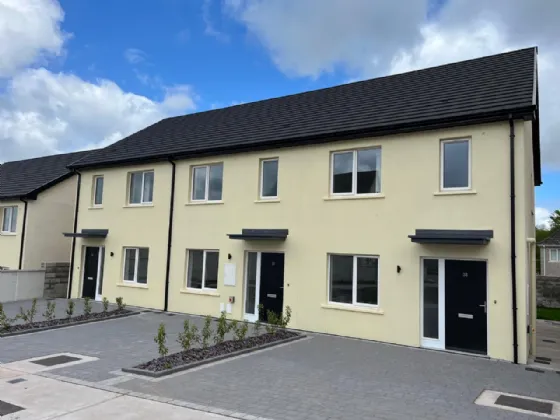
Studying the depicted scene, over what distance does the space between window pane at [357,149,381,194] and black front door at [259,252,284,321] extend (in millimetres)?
3268

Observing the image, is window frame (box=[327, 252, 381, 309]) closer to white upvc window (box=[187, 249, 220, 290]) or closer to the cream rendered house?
white upvc window (box=[187, 249, 220, 290])

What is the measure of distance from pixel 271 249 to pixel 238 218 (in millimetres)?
1641

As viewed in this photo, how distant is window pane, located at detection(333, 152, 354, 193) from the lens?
12733 millimetres

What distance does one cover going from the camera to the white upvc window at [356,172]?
12.3m

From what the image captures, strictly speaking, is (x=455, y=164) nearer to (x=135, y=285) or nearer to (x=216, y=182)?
(x=216, y=182)

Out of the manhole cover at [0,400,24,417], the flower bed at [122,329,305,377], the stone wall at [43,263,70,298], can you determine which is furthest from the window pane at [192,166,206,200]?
the manhole cover at [0,400,24,417]

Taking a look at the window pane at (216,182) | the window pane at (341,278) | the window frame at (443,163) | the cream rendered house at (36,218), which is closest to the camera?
the window frame at (443,163)

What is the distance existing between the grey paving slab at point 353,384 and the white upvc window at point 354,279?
190cm

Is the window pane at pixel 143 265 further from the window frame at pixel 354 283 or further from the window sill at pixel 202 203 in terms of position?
the window frame at pixel 354 283

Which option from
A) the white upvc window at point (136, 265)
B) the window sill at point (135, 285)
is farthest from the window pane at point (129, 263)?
the window sill at point (135, 285)

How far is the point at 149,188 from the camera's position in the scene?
17375 mm

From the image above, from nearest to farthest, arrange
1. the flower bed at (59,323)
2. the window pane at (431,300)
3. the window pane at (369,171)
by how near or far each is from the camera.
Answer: the window pane at (431,300) < the flower bed at (59,323) < the window pane at (369,171)

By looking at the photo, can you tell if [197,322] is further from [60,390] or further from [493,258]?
[493,258]

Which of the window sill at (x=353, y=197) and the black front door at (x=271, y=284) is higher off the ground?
the window sill at (x=353, y=197)
